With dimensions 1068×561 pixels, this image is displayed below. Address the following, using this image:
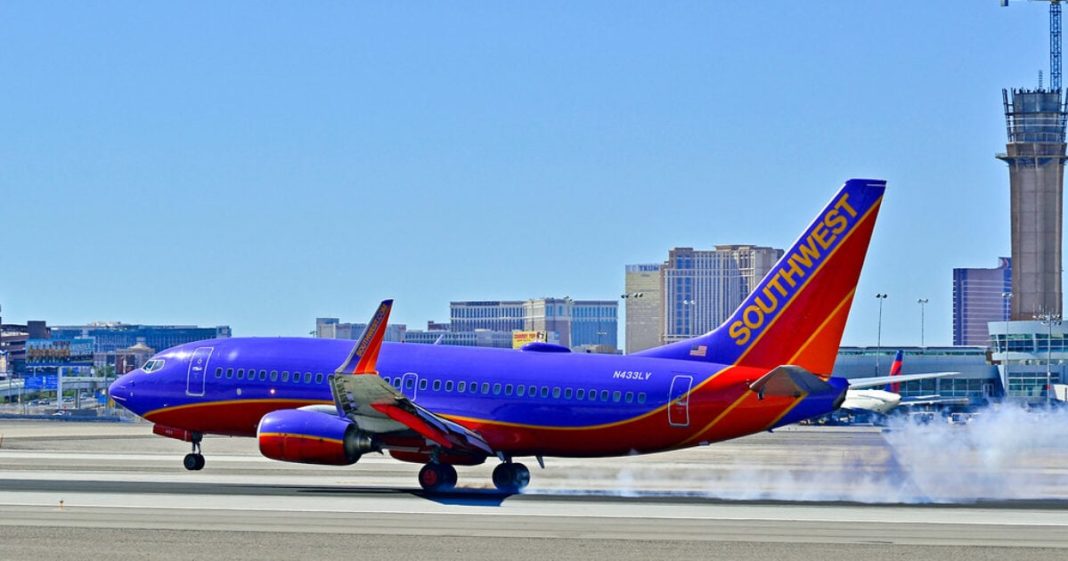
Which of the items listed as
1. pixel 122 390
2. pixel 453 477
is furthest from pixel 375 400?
pixel 122 390

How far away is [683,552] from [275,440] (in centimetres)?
1583

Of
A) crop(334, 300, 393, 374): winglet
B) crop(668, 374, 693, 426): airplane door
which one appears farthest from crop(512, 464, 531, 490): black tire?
crop(334, 300, 393, 374): winglet

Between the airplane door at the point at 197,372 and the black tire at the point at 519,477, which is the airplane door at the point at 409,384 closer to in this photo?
the black tire at the point at 519,477

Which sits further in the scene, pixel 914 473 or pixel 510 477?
pixel 914 473

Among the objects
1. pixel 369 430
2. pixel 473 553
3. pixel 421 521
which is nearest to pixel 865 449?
pixel 369 430

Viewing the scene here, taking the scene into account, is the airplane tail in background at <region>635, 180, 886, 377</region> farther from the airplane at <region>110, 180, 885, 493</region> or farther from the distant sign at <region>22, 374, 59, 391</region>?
the distant sign at <region>22, 374, 59, 391</region>

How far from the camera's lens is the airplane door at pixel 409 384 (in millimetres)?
46756

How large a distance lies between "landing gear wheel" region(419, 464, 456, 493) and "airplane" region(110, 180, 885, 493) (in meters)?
0.04

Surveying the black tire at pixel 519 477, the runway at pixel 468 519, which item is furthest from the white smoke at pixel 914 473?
the black tire at pixel 519 477

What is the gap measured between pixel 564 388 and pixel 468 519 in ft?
29.0

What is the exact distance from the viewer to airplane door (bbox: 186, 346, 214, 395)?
4909 cm

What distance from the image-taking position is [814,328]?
43.4 m

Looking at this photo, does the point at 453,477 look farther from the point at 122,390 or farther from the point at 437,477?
the point at 122,390

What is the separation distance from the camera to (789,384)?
4244cm
